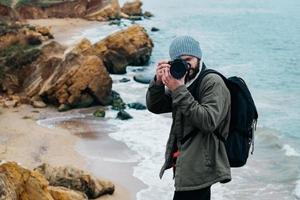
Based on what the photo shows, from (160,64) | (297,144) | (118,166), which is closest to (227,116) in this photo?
(160,64)

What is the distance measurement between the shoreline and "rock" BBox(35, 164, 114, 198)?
0.36 meters

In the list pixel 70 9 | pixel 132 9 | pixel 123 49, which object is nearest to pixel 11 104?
pixel 123 49

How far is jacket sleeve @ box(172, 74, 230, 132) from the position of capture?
384cm

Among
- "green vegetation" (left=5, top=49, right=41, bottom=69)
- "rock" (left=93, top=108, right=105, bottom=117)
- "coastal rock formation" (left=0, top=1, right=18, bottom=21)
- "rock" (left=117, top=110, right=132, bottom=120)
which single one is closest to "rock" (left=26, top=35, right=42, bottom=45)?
"green vegetation" (left=5, top=49, right=41, bottom=69)

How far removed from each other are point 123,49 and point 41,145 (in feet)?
43.3

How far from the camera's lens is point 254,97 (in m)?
23.0

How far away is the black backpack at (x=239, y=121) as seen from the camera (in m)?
3.97

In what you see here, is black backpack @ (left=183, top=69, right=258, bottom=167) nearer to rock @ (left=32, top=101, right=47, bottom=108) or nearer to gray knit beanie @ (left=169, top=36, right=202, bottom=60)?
gray knit beanie @ (left=169, top=36, right=202, bottom=60)

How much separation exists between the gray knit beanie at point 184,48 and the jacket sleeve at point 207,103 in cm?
20

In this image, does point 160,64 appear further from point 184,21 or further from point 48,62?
point 184,21

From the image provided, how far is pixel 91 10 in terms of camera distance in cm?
5650

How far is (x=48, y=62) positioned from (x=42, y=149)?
664 cm

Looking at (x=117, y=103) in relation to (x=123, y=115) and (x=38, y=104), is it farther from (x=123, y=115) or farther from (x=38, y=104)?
(x=38, y=104)

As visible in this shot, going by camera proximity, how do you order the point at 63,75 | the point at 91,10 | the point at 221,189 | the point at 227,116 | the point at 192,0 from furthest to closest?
the point at 192,0, the point at 91,10, the point at 63,75, the point at 221,189, the point at 227,116
